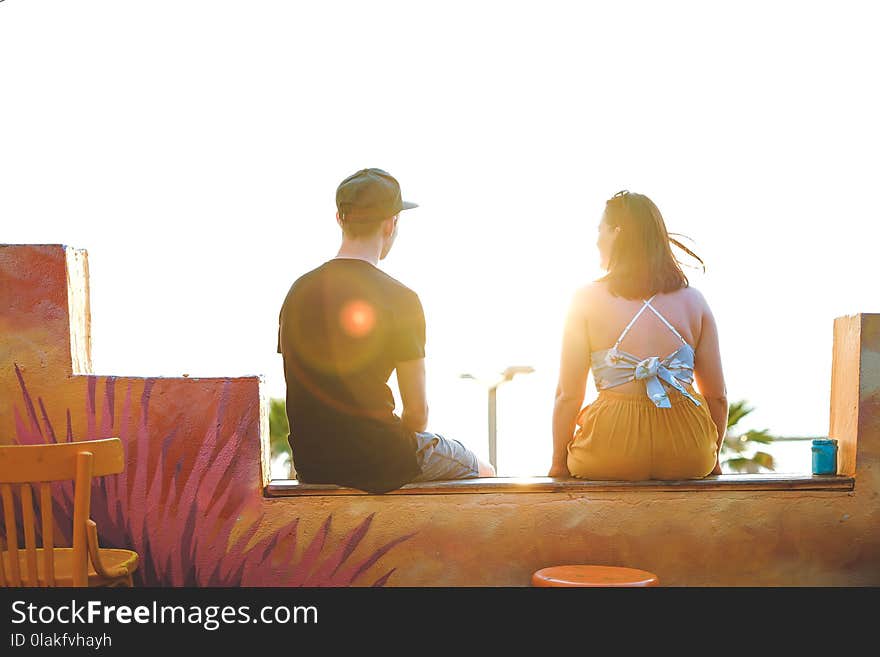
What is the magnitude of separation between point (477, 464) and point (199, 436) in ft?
3.61

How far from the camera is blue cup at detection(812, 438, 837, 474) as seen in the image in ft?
11.5

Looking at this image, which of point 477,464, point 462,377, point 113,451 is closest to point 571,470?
point 477,464

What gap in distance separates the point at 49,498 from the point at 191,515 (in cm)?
77

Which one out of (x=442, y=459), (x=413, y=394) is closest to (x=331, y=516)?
(x=442, y=459)

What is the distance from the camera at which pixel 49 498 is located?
8.82 feet

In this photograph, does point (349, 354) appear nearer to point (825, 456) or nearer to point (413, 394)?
point (413, 394)

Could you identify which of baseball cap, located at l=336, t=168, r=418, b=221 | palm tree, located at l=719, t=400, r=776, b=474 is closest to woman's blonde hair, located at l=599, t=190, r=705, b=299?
baseball cap, located at l=336, t=168, r=418, b=221

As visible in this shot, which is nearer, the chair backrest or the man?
the chair backrest

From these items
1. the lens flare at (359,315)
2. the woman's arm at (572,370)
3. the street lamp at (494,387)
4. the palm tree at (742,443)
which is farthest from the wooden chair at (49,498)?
the palm tree at (742,443)

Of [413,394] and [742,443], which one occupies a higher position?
[413,394]

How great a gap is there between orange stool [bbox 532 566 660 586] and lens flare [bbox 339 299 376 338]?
1.03 m

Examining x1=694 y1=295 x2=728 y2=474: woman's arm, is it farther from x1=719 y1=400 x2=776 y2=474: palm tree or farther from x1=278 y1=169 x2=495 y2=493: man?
x1=719 y1=400 x2=776 y2=474: palm tree
